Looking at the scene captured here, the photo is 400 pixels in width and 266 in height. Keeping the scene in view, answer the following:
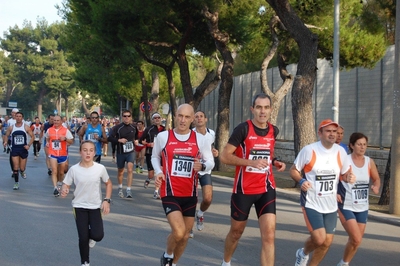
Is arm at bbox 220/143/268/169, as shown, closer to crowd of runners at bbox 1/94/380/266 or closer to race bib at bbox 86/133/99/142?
crowd of runners at bbox 1/94/380/266

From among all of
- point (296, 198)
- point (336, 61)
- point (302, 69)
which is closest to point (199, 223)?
point (296, 198)

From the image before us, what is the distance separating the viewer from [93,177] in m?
6.85

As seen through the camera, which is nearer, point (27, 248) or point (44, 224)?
point (27, 248)

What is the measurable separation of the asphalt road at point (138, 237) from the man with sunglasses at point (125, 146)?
48 cm

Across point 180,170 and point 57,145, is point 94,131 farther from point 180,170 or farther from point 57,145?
point 180,170

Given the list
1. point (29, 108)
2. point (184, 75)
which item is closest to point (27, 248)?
point (184, 75)

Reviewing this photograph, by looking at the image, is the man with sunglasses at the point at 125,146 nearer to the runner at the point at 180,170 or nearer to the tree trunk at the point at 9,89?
the runner at the point at 180,170

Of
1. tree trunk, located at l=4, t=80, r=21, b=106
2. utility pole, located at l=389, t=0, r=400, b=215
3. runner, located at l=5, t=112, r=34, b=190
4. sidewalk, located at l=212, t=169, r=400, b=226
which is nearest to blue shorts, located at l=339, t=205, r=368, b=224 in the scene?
sidewalk, located at l=212, t=169, r=400, b=226

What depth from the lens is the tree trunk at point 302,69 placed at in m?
15.9

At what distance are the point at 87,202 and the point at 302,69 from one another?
10.4m

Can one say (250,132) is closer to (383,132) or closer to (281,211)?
(281,211)

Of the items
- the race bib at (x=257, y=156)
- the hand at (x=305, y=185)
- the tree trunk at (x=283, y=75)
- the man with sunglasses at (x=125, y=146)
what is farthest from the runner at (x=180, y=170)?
the tree trunk at (x=283, y=75)

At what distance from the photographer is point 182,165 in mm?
6520

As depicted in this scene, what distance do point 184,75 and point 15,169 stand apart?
10.7 meters
